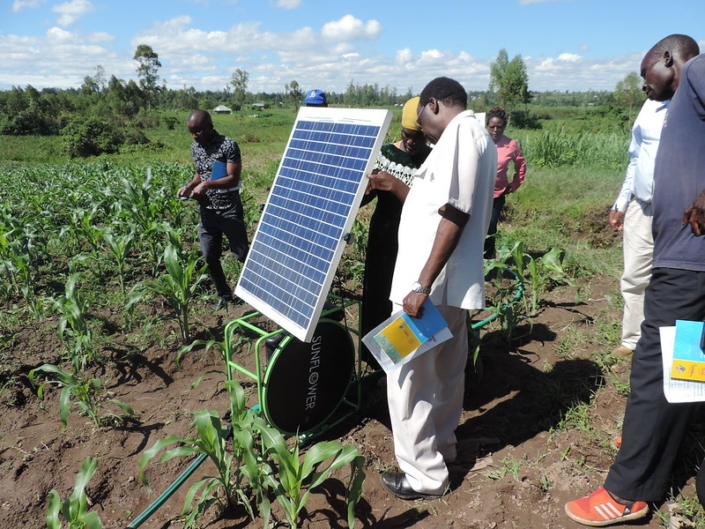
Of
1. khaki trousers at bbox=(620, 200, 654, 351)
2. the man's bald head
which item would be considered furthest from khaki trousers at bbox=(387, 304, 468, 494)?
the man's bald head

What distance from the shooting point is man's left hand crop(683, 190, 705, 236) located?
1.65m

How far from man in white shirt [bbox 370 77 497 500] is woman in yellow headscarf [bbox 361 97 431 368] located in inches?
15.3

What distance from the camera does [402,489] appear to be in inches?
89.3

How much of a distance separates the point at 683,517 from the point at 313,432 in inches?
70.6

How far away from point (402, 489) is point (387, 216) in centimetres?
148

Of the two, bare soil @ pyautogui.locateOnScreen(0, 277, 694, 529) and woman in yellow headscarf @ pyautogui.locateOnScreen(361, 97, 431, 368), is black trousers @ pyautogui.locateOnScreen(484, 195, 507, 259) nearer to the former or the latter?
bare soil @ pyautogui.locateOnScreen(0, 277, 694, 529)

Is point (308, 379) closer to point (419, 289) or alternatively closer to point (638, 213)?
point (419, 289)

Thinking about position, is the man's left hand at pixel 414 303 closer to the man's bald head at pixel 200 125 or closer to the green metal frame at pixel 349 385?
the green metal frame at pixel 349 385

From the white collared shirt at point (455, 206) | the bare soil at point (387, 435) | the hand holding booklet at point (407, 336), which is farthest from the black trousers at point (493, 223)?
the hand holding booklet at point (407, 336)

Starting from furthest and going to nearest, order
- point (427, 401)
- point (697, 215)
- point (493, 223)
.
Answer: point (493, 223)
point (427, 401)
point (697, 215)

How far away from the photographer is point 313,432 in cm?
270

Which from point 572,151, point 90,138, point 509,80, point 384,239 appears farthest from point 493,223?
point 509,80

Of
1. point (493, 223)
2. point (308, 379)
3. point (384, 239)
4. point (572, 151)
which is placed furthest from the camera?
point (572, 151)

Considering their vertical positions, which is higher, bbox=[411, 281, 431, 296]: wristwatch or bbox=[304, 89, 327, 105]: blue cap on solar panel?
bbox=[304, 89, 327, 105]: blue cap on solar panel
